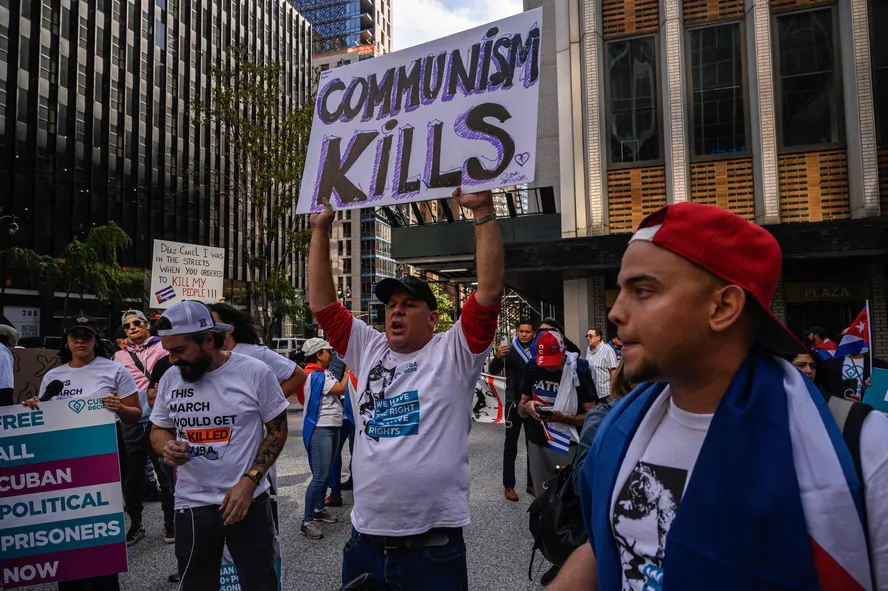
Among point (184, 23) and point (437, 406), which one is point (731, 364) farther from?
point (184, 23)

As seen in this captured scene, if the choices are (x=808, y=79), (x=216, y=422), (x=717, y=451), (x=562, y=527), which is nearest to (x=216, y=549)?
(x=216, y=422)

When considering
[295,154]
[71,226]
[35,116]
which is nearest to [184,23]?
[35,116]

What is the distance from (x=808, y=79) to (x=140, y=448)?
16065 mm

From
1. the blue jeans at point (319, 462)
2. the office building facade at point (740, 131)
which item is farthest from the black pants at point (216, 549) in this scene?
the office building facade at point (740, 131)

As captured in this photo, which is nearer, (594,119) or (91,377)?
(91,377)

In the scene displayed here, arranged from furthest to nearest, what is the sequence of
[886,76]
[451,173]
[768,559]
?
1. [886,76]
2. [451,173]
3. [768,559]

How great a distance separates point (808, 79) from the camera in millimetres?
14391

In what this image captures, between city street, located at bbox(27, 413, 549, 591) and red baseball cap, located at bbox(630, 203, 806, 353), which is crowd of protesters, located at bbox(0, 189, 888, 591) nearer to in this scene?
red baseball cap, located at bbox(630, 203, 806, 353)

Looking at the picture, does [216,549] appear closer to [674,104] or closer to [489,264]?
[489,264]

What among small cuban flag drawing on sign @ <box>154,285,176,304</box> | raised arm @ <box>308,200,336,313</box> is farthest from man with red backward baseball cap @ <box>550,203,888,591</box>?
small cuban flag drawing on sign @ <box>154,285,176,304</box>

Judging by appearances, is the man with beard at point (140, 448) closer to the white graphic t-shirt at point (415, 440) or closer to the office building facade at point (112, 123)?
the white graphic t-shirt at point (415, 440)

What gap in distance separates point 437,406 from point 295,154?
1880cm

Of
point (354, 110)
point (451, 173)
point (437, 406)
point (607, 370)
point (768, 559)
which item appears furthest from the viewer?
point (607, 370)

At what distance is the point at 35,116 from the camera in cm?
3731
